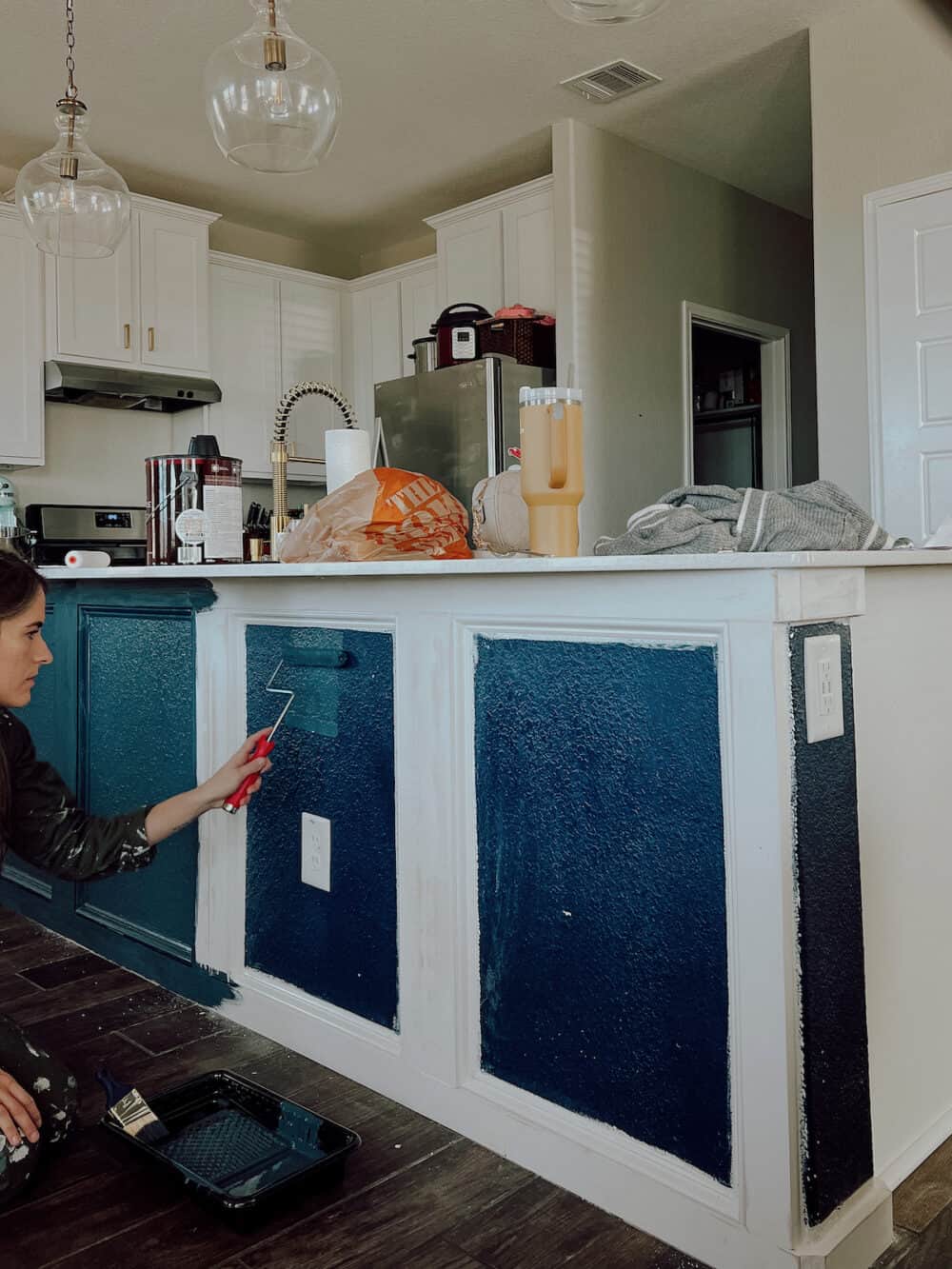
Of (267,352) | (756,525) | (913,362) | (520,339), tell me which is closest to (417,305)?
(267,352)

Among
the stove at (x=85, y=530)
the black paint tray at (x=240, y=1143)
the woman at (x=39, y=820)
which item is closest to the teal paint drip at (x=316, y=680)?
the woman at (x=39, y=820)

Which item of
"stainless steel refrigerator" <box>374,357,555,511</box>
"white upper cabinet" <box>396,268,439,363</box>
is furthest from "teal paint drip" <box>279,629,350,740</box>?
"white upper cabinet" <box>396,268,439,363</box>

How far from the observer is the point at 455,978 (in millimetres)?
1620

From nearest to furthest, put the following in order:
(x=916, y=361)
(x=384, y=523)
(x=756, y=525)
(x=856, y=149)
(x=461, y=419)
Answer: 1. (x=756, y=525)
2. (x=384, y=523)
3. (x=916, y=361)
4. (x=856, y=149)
5. (x=461, y=419)

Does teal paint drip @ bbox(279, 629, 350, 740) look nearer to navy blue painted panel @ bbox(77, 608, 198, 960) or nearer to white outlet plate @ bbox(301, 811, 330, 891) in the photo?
white outlet plate @ bbox(301, 811, 330, 891)

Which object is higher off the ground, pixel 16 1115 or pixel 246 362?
pixel 246 362

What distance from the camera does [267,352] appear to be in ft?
17.6

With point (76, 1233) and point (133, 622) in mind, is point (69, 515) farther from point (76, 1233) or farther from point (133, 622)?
point (76, 1233)

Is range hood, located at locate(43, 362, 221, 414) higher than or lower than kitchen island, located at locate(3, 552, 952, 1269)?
higher

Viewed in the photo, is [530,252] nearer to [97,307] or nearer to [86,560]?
[97,307]

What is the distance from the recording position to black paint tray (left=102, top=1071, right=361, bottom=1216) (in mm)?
1416

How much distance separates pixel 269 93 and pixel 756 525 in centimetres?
96

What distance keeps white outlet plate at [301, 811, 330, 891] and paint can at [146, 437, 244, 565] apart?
22.6 inches

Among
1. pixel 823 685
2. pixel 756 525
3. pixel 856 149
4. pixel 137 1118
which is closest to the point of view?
pixel 823 685
